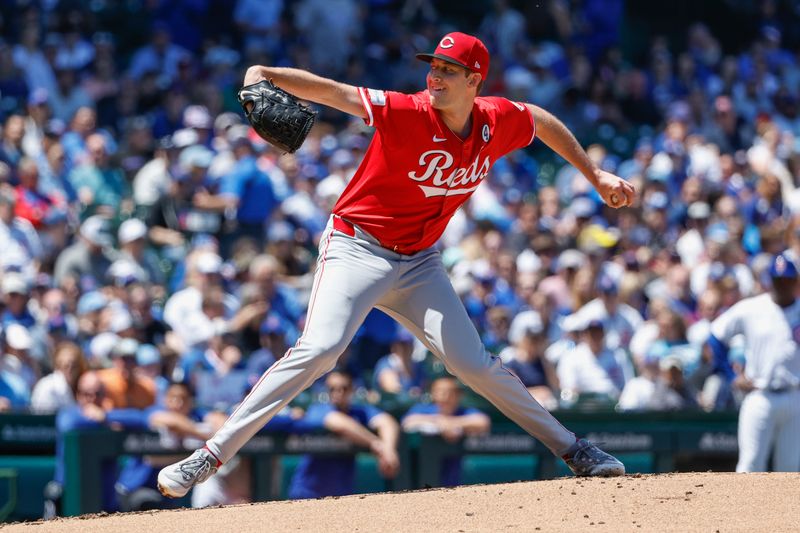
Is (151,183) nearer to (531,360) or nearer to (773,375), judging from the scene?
(531,360)

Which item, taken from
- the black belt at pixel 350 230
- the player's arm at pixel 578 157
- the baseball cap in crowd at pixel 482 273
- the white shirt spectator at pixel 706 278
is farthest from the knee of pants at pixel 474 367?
the white shirt spectator at pixel 706 278

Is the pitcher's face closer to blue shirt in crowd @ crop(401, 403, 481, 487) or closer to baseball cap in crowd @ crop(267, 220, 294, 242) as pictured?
blue shirt in crowd @ crop(401, 403, 481, 487)

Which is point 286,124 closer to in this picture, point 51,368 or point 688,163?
point 51,368

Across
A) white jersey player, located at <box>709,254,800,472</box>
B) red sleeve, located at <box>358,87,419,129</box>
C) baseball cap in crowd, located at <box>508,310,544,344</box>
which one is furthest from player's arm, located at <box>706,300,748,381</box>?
red sleeve, located at <box>358,87,419,129</box>

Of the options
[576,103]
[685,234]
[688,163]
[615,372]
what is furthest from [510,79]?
[615,372]

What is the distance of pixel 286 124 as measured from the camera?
510 cm

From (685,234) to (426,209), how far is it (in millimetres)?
7501

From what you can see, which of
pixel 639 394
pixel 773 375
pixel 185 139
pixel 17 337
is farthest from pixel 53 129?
pixel 773 375

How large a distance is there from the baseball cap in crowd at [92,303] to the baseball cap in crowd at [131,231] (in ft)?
2.66

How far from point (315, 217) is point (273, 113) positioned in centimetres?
630

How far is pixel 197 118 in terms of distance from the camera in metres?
11.7

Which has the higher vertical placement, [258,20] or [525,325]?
[258,20]

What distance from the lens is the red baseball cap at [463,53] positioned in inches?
210

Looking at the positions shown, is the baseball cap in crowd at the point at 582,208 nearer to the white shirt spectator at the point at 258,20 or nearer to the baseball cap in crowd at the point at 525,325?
the baseball cap in crowd at the point at 525,325
